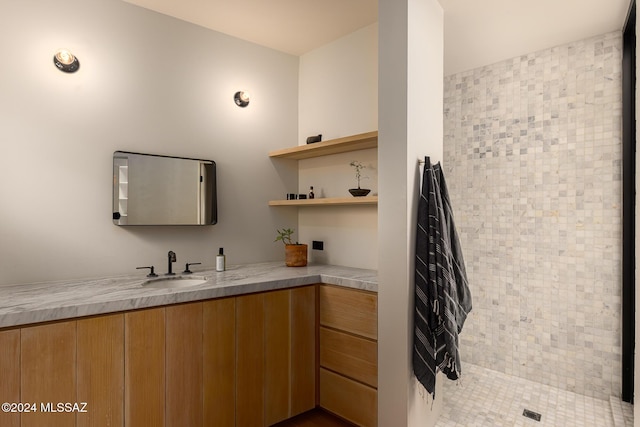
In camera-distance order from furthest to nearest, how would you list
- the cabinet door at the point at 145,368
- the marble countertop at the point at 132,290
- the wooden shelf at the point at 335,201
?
the wooden shelf at the point at 335,201, the cabinet door at the point at 145,368, the marble countertop at the point at 132,290

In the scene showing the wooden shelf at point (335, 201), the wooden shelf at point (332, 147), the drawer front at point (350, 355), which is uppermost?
the wooden shelf at point (332, 147)

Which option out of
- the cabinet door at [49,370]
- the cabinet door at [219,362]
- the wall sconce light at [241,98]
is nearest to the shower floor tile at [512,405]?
the cabinet door at [219,362]

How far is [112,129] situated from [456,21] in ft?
7.48

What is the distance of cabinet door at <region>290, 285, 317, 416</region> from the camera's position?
7.48ft

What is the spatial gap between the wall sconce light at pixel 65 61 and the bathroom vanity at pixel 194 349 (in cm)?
127

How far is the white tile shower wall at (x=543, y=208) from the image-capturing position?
2.36m

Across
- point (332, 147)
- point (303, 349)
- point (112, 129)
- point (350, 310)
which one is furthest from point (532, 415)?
point (112, 129)

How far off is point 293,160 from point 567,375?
2.63m

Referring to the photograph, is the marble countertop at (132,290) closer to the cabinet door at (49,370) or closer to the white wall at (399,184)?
the cabinet door at (49,370)

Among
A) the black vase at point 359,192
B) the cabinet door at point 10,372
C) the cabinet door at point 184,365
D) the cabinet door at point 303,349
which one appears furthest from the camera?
the black vase at point 359,192

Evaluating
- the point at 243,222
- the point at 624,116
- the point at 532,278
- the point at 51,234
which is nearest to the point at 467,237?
the point at 532,278

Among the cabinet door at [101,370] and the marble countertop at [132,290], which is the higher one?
the marble countertop at [132,290]

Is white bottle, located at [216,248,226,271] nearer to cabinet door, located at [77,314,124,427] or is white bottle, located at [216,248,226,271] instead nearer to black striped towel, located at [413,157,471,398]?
cabinet door, located at [77,314,124,427]

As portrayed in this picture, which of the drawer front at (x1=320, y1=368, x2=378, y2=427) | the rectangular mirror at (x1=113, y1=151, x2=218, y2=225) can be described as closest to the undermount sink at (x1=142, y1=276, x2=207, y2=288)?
the rectangular mirror at (x1=113, y1=151, x2=218, y2=225)
